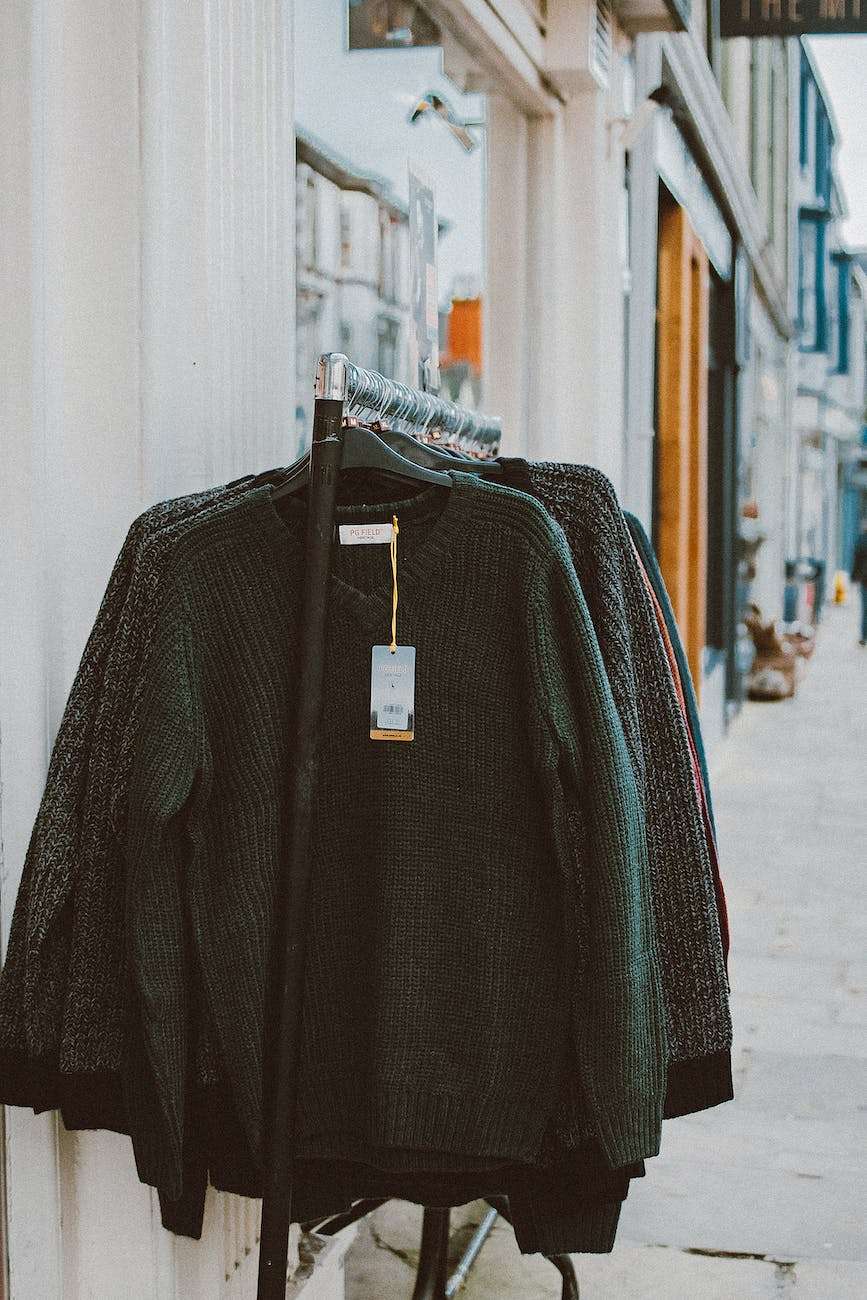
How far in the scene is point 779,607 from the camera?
16.4m

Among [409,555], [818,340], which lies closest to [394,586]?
[409,555]

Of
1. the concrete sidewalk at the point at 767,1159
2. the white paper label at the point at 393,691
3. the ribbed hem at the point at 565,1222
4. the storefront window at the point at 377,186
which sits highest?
the storefront window at the point at 377,186

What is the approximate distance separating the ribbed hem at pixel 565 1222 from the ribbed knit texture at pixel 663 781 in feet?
0.60

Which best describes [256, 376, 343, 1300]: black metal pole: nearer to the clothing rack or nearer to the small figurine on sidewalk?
the clothing rack

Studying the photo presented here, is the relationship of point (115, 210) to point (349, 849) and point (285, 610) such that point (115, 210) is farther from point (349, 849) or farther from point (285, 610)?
point (349, 849)

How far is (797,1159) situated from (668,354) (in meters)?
5.27

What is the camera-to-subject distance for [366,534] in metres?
1.83

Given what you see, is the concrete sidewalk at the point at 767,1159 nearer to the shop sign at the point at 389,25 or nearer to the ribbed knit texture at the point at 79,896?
the ribbed knit texture at the point at 79,896

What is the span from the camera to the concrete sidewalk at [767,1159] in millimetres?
3096

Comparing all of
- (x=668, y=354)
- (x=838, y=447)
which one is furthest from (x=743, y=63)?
(x=838, y=447)

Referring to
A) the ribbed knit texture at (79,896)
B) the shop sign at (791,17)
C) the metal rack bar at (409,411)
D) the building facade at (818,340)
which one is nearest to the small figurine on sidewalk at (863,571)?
the building facade at (818,340)

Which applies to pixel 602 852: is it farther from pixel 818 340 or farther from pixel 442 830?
pixel 818 340

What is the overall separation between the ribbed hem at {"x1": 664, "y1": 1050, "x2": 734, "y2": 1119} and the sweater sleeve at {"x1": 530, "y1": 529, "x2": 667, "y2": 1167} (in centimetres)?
13

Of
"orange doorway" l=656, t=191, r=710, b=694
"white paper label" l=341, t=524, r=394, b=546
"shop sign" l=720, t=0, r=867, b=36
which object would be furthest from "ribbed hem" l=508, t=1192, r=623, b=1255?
"orange doorway" l=656, t=191, r=710, b=694
